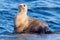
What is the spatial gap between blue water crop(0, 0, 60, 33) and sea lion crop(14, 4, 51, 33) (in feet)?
1.93

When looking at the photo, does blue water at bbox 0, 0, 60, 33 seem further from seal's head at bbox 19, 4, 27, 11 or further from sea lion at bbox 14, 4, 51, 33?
seal's head at bbox 19, 4, 27, 11

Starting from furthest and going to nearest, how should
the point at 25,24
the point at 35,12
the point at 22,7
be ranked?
the point at 35,12 → the point at 25,24 → the point at 22,7

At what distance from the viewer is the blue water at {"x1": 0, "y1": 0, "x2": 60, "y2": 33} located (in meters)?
13.3

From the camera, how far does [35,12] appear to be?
50.5ft

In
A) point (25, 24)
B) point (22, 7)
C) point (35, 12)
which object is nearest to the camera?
point (22, 7)

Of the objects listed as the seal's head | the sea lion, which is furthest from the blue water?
the seal's head

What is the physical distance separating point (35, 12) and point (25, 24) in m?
3.70

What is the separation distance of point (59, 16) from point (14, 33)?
3.87 metres

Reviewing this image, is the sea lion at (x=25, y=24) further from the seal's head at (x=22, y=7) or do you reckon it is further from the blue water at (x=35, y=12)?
the blue water at (x=35, y=12)

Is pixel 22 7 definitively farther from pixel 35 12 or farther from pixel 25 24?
pixel 35 12

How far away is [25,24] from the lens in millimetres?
11758

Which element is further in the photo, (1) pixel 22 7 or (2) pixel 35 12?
(2) pixel 35 12

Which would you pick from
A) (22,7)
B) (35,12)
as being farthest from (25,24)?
(35,12)

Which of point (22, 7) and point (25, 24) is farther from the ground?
point (22, 7)
